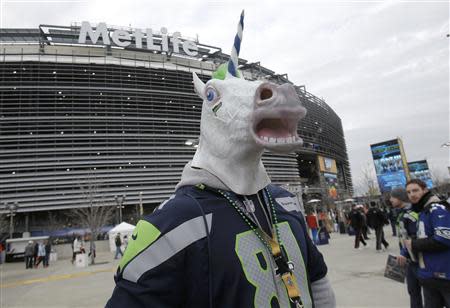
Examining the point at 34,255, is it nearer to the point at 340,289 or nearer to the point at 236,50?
the point at 340,289

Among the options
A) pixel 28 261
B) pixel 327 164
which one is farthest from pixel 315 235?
pixel 327 164

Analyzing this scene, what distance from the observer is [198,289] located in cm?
120

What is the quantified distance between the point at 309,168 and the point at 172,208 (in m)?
64.6

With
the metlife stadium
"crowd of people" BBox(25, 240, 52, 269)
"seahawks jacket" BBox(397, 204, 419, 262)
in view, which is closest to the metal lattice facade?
the metlife stadium

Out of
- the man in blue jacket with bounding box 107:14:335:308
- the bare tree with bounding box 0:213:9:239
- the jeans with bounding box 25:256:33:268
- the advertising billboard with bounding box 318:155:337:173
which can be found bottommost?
the jeans with bounding box 25:256:33:268

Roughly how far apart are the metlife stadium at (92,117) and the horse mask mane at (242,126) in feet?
92.5

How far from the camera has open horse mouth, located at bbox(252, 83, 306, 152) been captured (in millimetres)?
1324

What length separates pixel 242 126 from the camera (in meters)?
1.42

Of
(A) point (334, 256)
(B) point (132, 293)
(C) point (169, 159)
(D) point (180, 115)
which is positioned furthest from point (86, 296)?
(D) point (180, 115)

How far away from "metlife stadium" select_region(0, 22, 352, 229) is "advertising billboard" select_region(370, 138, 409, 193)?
984 centimetres

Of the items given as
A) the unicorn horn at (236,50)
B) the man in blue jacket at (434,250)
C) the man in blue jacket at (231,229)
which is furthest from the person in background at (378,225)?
the unicorn horn at (236,50)

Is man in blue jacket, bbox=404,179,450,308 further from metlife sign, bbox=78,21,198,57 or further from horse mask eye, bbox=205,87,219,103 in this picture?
metlife sign, bbox=78,21,198,57

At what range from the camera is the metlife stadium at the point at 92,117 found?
107ft

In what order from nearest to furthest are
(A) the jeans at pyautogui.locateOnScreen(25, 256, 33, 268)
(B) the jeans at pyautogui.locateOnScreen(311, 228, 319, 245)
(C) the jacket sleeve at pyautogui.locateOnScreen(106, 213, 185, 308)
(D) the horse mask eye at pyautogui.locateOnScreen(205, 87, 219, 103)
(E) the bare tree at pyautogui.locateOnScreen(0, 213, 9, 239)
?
(C) the jacket sleeve at pyautogui.locateOnScreen(106, 213, 185, 308) < (D) the horse mask eye at pyautogui.locateOnScreen(205, 87, 219, 103) < (B) the jeans at pyautogui.locateOnScreen(311, 228, 319, 245) < (A) the jeans at pyautogui.locateOnScreen(25, 256, 33, 268) < (E) the bare tree at pyautogui.locateOnScreen(0, 213, 9, 239)
